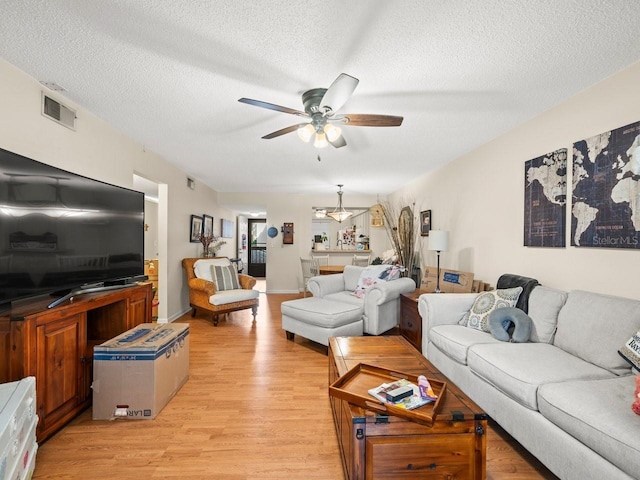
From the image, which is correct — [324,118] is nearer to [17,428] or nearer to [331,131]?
[331,131]

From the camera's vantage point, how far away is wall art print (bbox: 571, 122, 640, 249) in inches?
71.4

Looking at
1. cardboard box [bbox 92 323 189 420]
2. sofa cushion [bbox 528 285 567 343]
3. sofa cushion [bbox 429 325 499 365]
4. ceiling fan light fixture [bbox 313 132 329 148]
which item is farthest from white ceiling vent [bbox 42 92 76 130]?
sofa cushion [bbox 528 285 567 343]

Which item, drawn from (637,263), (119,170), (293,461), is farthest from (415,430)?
(119,170)

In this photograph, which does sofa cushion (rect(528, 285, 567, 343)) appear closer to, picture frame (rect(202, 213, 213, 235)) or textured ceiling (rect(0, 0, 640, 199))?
textured ceiling (rect(0, 0, 640, 199))

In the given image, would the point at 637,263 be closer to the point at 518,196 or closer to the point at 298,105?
the point at 518,196

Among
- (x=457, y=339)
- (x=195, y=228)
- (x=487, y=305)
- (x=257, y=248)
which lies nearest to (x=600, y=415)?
(x=457, y=339)

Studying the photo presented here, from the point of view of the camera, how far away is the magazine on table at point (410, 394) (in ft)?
4.34

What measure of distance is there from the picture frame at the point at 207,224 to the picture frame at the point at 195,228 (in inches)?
7.9

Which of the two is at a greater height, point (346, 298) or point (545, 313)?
point (545, 313)

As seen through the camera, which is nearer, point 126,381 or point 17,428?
point 17,428

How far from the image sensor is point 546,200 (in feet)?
8.05

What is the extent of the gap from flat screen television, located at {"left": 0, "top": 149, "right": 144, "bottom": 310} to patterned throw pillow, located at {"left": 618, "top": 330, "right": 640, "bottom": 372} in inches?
126

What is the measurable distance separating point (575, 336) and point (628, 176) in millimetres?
1044

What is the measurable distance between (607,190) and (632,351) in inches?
42.0
